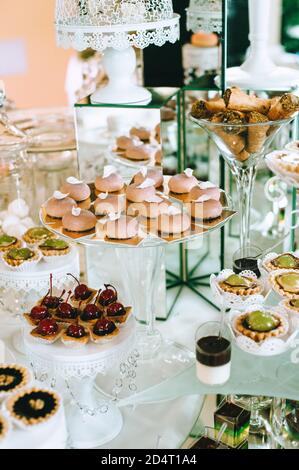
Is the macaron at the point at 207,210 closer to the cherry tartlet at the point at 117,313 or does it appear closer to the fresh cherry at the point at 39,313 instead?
the cherry tartlet at the point at 117,313

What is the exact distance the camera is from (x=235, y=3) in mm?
3035

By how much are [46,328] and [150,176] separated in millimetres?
597

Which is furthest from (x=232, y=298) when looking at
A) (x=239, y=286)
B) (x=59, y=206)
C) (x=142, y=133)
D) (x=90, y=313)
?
(x=142, y=133)

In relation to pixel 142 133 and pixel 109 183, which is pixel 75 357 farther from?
pixel 142 133

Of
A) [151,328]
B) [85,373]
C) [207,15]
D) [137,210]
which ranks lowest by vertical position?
[151,328]

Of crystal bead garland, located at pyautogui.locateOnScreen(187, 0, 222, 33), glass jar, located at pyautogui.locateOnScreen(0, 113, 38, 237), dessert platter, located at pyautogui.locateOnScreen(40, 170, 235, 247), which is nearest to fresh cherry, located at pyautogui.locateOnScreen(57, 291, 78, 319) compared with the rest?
dessert platter, located at pyautogui.locateOnScreen(40, 170, 235, 247)

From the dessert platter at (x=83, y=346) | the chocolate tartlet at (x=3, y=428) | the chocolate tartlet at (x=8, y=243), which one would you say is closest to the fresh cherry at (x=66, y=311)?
the dessert platter at (x=83, y=346)

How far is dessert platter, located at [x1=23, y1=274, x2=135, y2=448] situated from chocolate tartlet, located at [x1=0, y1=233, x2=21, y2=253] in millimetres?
411

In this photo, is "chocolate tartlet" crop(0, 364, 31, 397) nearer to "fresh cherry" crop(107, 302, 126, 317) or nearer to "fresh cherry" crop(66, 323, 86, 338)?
"fresh cherry" crop(66, 323, 86, 338)

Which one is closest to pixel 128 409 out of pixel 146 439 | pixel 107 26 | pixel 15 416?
pixel 146 439

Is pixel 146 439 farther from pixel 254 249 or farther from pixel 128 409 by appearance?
pixel 254 249

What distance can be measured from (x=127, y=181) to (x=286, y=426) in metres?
0.91

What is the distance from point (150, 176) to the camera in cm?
203
